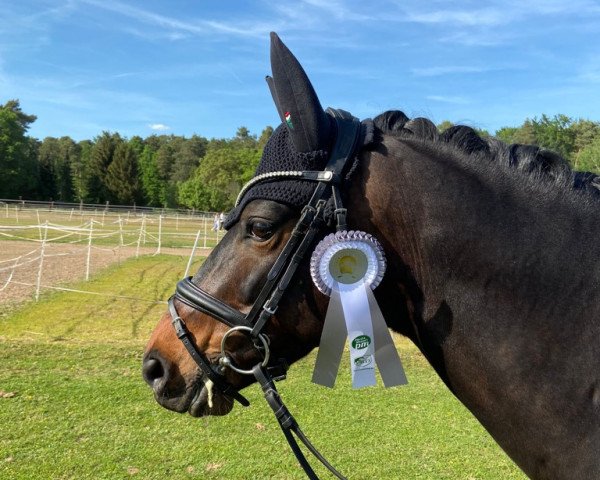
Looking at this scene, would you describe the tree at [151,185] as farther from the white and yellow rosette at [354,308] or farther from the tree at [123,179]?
the white and yellow rosette at [354,308]

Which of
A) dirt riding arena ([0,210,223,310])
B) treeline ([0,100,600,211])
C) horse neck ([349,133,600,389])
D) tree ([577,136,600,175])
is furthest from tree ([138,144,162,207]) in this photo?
horse neck ([349,133,600,389])

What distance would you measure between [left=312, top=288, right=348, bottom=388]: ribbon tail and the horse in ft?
0.18

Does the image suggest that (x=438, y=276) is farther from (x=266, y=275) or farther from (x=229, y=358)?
(x=229, y=358)

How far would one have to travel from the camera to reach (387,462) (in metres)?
5.01

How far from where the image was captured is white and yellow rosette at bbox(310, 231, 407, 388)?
1.71 metres

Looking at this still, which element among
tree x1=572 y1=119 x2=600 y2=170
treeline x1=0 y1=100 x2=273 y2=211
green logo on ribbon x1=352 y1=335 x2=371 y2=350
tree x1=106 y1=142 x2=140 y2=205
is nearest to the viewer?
green logo on ribbon x1=352 y1=335 x2=371 y2=350

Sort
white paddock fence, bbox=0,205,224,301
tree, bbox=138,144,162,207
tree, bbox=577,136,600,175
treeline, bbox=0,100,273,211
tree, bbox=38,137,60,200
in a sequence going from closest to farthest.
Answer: tree, bbox=577,136,600,175, white paddock fence, bbox=0,205,224,301, treeline, bbox=0,100,273,211, tree, bbox=38,137,60,200, tree, bbox=138,144,162,207

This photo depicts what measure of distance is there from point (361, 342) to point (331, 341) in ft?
0.38

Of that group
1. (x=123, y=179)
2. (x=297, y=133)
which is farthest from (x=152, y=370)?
(x=123, y=179)

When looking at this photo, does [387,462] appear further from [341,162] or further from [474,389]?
[341,162]

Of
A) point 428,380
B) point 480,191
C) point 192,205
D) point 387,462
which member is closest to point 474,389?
point 480,191

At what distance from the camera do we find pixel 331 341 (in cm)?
184

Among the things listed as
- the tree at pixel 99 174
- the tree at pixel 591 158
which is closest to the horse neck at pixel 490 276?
the tree at pixel 591 158

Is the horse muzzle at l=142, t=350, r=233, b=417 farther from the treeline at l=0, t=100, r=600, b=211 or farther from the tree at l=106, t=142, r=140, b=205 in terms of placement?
the tree at l=106, t=142, r=140, b=205
